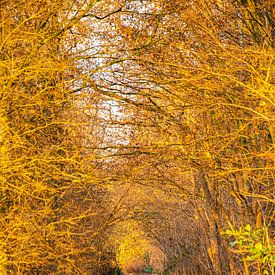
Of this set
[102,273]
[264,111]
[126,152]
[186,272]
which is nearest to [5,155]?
[126,152]

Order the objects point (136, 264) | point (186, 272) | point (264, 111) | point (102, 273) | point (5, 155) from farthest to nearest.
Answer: point (136, 264)
point (102, 273)
point (186, 272)
point (5, 155)
point (264, 111)

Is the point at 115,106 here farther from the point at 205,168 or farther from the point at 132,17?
the point at 205,168

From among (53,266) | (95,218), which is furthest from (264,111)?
(95,218)

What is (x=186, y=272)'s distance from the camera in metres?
14.3

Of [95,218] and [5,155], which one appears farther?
[95,218]

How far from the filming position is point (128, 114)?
29.7 feet

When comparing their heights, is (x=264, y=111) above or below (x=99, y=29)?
below

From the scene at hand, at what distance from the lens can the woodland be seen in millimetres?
6934

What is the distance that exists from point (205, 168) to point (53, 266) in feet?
11.1

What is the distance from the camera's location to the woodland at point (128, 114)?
693 centimetres

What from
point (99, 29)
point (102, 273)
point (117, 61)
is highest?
point (99, 29)

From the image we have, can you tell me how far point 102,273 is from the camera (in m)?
17.6

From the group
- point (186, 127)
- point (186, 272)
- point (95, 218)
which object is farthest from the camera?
point (186, 272)

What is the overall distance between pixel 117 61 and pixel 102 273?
10.3 meters
